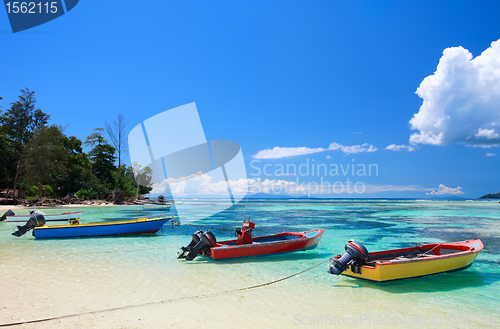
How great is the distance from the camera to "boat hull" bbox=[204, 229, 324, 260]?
985 cm

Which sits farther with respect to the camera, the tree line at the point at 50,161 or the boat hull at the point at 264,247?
the tree line at the point at 50,161

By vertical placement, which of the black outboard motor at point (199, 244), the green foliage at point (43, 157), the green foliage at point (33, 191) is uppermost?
the green foliage at point (43, 157)

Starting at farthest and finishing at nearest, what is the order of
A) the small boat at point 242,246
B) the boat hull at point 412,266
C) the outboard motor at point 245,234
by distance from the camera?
the outboard motor at point 245,234 < the small boat at point 242,246 < the boat hull at point 412,266

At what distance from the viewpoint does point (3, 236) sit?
1523 cm

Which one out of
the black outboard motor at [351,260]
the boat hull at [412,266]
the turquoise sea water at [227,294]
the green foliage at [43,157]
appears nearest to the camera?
the turquoise sea water at [227,294]

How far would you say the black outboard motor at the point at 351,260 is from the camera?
22.9ft

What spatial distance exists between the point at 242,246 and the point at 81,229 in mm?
10250

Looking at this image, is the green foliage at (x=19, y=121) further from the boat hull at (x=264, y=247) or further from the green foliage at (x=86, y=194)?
the boat hull at (x=264, y=247)

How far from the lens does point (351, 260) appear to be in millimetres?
7168

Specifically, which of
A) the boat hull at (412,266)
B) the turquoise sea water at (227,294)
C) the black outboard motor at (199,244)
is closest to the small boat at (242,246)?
the black outboard motor at (199,244)

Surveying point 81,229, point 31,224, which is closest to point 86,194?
point 31,224

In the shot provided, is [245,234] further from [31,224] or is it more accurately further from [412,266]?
[31,224]

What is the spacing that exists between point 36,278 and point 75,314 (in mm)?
3611

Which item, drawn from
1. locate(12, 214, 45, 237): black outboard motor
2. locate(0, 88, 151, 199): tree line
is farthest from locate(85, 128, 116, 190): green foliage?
locate(12, 214, 45, 237): black outboard motor
